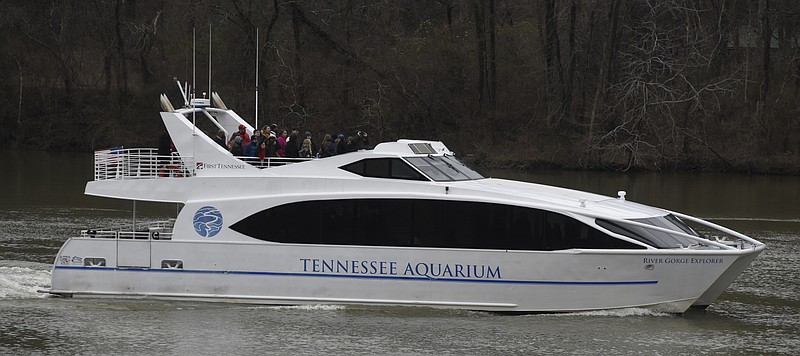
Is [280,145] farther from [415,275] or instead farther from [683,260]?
[683,260]

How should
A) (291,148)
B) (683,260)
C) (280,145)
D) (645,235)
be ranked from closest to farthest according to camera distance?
(683,260) < (645,235) < (291,148) < (280,145)

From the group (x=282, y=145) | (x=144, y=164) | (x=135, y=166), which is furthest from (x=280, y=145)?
(x=135, y=166)

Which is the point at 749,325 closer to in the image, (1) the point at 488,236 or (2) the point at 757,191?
(1) the point at 488,236

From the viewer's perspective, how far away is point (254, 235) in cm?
1797

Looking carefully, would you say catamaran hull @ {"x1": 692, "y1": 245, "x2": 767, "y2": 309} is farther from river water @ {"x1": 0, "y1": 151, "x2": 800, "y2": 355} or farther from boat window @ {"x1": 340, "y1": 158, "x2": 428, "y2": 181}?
boat window @ {"x1": 340, "y1": 158, "x2": 428, "y2": 181}

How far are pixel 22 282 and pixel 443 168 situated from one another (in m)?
7.76

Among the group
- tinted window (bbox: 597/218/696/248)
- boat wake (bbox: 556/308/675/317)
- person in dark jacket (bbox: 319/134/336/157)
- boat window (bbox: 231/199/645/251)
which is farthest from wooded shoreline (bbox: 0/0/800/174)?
boat window (bbox: 231/199/645/251)

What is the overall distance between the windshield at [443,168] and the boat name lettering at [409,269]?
4.96 ft

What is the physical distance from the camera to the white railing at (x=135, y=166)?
63.0 ft

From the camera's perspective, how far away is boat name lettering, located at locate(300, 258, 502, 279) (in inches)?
680

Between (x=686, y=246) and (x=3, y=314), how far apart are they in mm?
10654

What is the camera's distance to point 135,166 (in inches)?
772

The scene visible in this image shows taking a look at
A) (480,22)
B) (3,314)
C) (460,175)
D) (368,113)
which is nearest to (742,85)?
(480,22)

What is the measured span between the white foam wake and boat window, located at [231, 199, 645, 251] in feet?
13.3
